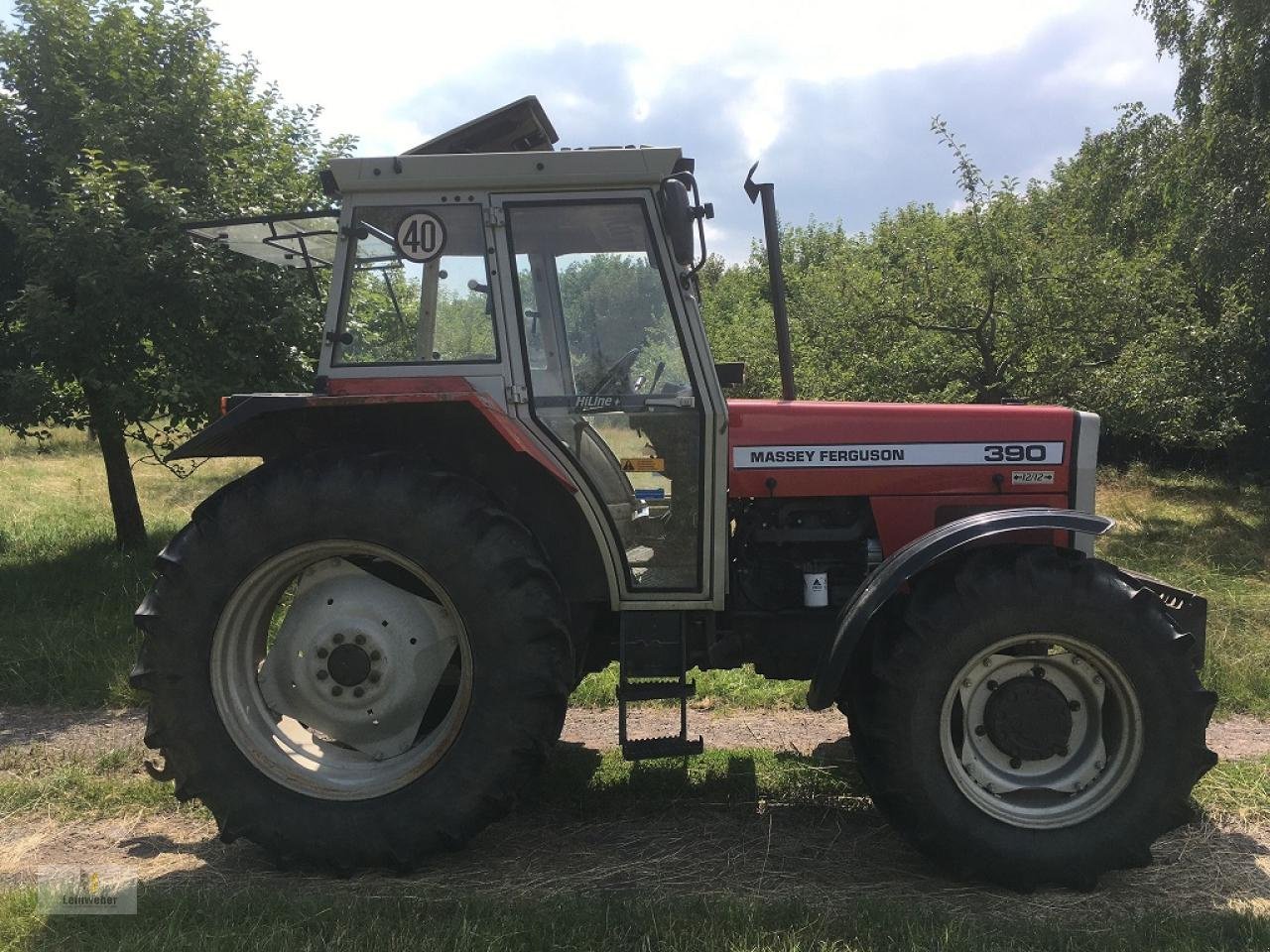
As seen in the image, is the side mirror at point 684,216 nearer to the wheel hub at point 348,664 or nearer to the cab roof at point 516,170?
the cab roof at point 516,170

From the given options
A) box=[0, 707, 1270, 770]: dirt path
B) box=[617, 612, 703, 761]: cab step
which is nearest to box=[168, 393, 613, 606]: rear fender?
box=[617, 612, 703, 761]: cab step

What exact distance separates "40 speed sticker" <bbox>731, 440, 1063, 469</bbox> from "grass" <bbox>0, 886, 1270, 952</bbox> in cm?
160

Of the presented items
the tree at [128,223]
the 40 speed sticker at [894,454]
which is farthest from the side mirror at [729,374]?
the tree at [128,223]

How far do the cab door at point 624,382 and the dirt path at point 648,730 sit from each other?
4.99 ft

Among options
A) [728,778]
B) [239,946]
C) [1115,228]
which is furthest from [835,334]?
[239,946]

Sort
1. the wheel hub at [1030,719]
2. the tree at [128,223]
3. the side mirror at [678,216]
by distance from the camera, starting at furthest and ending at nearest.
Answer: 1. the tree at [128,223]
2. the wheel hub at [1030,719]
3. the side mirror at [678,216]

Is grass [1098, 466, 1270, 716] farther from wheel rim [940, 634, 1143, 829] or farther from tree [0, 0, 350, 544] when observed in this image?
tree [0, 0, 350, 544]

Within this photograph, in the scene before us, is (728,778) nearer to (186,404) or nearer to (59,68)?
(186,404)

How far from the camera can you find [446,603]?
320 centimetres

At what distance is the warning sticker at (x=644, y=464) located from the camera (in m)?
3.40

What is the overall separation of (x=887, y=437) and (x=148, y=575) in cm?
618

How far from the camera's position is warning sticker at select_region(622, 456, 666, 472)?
3402mm

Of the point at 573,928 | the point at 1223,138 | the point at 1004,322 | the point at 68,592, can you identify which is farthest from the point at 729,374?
the point at 1223,138

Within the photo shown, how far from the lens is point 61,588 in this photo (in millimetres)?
6914
